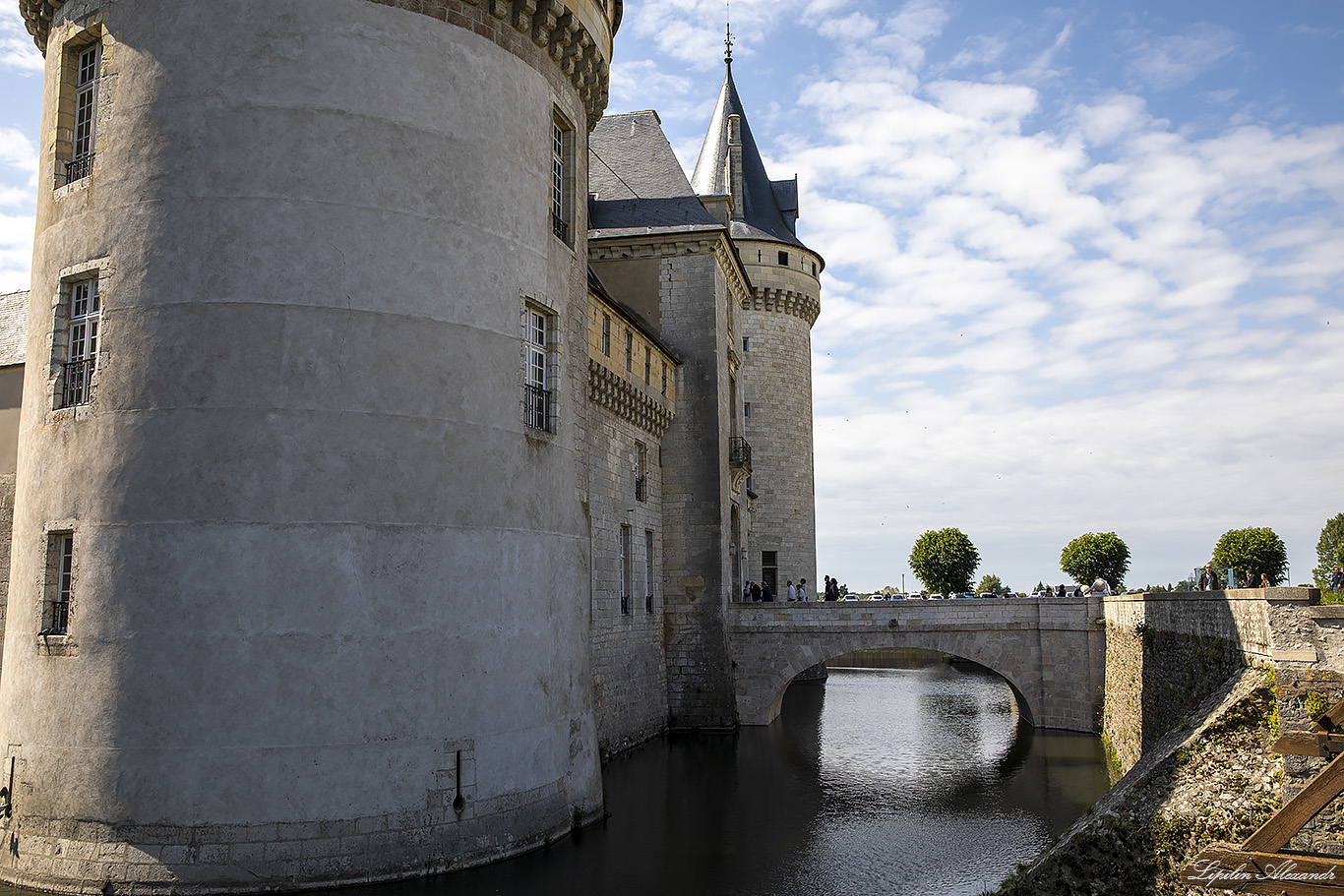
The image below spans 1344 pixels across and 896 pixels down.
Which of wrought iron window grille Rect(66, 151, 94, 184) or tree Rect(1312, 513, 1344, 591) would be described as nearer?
wrought iron window grille Rect(66, 151, 94, 184)

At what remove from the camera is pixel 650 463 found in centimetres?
2348

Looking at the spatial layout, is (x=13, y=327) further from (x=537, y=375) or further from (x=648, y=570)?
(x=648, y=570)

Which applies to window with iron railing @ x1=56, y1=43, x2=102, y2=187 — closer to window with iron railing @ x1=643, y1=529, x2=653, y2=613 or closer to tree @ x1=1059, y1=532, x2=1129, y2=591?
window with iron railing @ x1=643, y1=529, x2=653, y2=613

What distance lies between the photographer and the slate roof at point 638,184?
24422 millimetres

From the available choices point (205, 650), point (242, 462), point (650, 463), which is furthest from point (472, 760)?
point (650, 463)

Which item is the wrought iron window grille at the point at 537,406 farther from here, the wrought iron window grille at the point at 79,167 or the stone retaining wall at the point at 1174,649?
the stone retaining wall at the point at 1174,649

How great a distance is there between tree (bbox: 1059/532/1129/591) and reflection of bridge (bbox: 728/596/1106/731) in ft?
109

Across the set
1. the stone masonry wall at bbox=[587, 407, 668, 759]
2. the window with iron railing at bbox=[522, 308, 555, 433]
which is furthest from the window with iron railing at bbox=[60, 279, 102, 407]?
the stone masonry wall at bbox=[587, 407, 668, 759]

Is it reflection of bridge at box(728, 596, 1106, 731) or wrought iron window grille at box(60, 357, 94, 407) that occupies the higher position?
wrought iron window grille at box(60, 357, 94, 407)

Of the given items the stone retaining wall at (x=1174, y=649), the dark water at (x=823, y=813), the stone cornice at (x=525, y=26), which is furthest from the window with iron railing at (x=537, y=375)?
the stone retaining wall at (x=1174, y=649)

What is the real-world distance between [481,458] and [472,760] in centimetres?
340

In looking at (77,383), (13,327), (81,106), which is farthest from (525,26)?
(13,327)

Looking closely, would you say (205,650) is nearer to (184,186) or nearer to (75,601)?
(75,601)

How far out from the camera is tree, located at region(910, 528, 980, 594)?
5459cm
